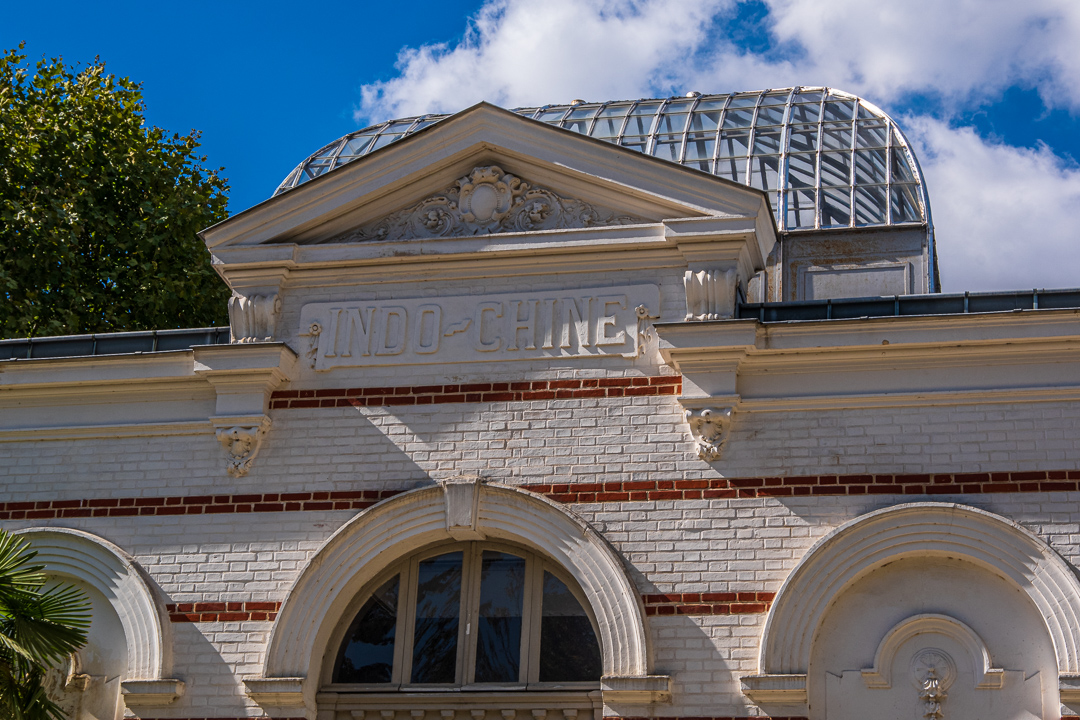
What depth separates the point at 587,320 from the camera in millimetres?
10828

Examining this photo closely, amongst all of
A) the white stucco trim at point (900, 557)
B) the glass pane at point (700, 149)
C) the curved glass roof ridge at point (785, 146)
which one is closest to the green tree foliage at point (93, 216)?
the curved glass roof ridge at point (785, 146)

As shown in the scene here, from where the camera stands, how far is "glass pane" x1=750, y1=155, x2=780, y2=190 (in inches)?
682

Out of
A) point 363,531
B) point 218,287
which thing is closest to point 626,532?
point 363,531

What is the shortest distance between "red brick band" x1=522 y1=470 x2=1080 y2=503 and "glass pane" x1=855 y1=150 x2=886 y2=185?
8.09m

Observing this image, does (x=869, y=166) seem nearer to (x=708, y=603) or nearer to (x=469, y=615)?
(x=708, y=603)

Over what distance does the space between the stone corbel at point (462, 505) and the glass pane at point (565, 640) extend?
80cm

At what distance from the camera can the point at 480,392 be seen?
10797 mm

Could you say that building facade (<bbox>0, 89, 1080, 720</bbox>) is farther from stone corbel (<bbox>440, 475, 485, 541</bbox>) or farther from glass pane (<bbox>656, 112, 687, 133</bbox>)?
glass pane (<bbox>656, 112, 687, 133</bbox>)

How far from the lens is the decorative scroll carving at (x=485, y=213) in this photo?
11.3m

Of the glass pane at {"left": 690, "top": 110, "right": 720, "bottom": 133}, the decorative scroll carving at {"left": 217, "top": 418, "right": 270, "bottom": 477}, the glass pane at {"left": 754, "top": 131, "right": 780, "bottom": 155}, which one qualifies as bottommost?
the decorative scroll carving at {"left": 217, "top": 418, "right": 270, "bottom": 477}

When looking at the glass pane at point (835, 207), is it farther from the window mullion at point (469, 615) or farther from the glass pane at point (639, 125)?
the window mullion at point (469, 615)

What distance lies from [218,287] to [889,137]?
11373mm

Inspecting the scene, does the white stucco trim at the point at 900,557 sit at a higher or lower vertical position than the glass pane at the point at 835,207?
lower

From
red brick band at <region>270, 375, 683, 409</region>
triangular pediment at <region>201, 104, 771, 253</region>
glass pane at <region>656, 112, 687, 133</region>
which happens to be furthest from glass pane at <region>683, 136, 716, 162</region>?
red brick band at <region>270, 375, 683, 409</region>
